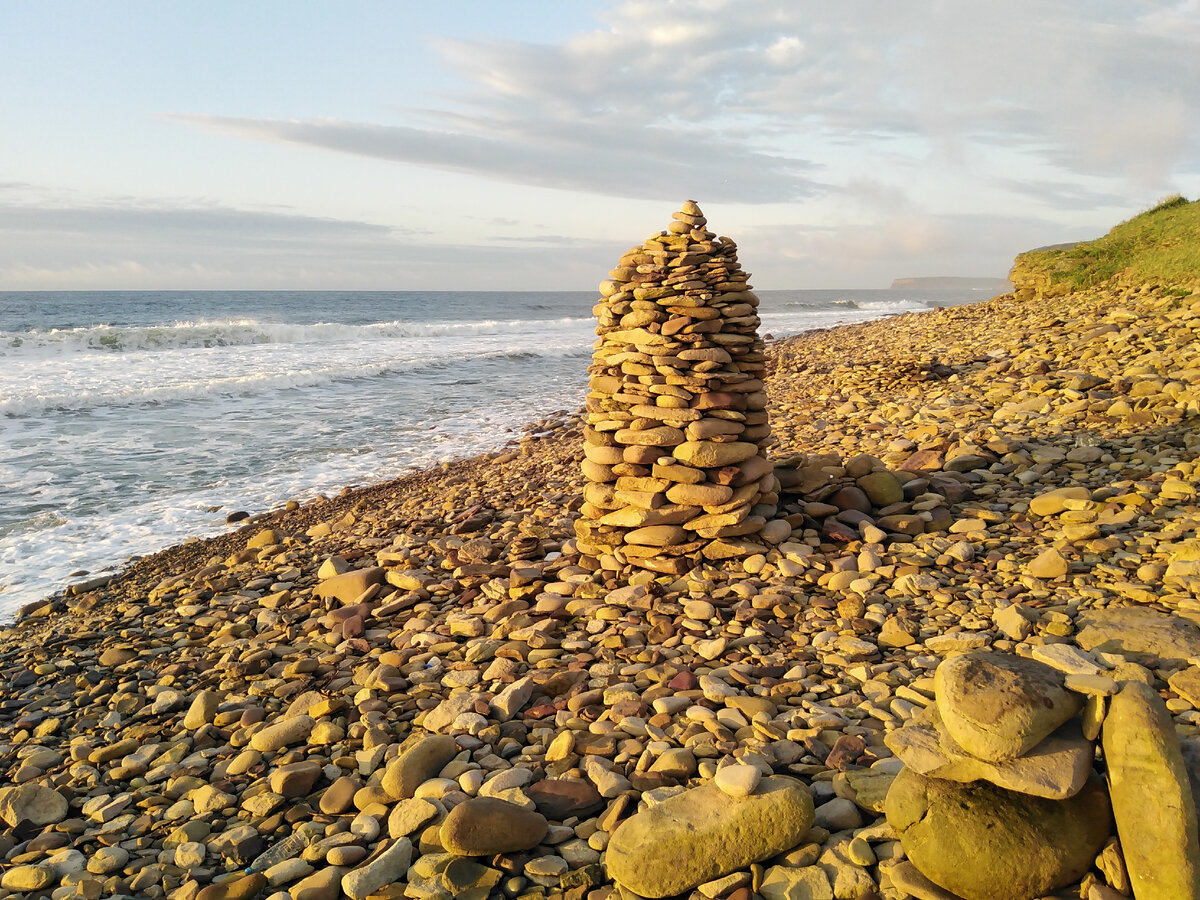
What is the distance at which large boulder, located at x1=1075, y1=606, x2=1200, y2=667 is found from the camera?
3.94 metres

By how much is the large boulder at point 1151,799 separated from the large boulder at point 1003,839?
12 centimetres

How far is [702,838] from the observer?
3.02 meters

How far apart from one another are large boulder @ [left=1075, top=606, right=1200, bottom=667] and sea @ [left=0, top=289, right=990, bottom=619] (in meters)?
Result: 8.36

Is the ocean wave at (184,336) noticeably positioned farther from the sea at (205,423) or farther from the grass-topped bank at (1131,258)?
the grass-topped bank at (1131,258)

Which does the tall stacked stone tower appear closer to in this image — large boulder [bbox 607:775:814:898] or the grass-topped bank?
large boulder [bbox 607:775:814:898]

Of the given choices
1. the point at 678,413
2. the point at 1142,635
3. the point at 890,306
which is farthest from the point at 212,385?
the point at 890,306

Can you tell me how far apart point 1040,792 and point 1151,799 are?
314mm

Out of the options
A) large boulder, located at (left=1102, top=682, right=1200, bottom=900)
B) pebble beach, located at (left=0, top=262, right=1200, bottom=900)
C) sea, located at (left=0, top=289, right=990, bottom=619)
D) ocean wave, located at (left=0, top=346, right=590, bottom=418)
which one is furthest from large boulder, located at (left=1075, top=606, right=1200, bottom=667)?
ocean wave, located at (left=0, top=346, right=590, bottom=418)

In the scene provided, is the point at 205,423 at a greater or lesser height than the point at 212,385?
lesser

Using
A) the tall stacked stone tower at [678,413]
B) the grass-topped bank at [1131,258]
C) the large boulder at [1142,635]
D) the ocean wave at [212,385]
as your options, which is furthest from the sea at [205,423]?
the grass-topped bank at [1131,258]

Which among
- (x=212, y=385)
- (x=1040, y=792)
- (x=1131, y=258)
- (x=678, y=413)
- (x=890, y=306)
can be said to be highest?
(x=890, y=306)

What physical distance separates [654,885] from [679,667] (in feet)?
5.95

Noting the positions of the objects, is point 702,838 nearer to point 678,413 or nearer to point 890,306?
point 678,413

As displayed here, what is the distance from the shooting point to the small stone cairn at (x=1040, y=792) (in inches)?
97.4
